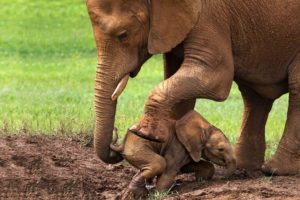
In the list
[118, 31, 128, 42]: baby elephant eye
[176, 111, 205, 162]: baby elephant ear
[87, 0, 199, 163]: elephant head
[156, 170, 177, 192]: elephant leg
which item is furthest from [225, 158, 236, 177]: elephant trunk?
[118, 31, 128, 42]: baby elephant eye

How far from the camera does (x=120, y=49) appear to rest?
315 inches

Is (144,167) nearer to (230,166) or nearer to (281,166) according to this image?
(230,166)

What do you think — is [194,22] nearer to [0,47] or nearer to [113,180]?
[113,180]

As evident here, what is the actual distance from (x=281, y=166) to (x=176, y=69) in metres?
1.32

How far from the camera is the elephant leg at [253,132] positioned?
374 inches

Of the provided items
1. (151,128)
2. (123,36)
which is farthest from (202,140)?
(123,36)

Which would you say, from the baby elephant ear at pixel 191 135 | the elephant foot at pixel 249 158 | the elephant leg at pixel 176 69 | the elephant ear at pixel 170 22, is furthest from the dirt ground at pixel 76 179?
the elephant ear at pixel 170 22

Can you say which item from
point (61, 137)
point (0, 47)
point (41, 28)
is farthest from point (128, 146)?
point (41, 28)

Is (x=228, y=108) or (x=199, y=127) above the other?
(x=199, y=127)

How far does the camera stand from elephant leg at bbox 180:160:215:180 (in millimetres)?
8477

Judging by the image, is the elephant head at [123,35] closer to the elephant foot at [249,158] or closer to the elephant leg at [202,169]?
the elephant leg at [202,169]

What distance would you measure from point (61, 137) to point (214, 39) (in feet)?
10.2

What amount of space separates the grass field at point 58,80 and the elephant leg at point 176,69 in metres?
2.29

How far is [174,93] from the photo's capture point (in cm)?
788
